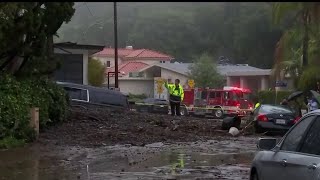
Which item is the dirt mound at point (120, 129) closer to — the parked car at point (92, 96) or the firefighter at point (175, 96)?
the parked car at point (92, 96)

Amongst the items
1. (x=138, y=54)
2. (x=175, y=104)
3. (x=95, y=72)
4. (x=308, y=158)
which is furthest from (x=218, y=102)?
(x=138, y=54)

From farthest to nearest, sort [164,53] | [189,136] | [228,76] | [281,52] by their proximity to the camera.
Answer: [164,53] < [228,76] < [281,52] < [189,136]

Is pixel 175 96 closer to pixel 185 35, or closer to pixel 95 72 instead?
pixel 95 72

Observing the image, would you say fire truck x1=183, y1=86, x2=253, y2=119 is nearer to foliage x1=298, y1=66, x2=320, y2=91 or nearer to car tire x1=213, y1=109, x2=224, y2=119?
car tire x1=213, y1=109, x2=224, y2=119

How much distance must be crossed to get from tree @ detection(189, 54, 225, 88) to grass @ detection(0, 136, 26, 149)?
57.0 metres

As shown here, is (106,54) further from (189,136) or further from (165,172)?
(165,172)

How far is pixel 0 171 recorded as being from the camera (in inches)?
497

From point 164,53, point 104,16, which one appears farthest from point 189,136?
point 164,53

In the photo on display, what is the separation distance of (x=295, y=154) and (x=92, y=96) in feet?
62.7

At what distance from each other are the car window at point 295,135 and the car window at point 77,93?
17.9 meters

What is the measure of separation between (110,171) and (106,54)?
8086cm

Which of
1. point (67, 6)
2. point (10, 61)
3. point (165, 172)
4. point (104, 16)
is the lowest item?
point (165, 172)

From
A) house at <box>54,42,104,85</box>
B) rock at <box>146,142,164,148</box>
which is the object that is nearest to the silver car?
rock at <box>146,142,164,148</box>

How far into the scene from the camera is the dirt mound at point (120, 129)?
60.2 feet
